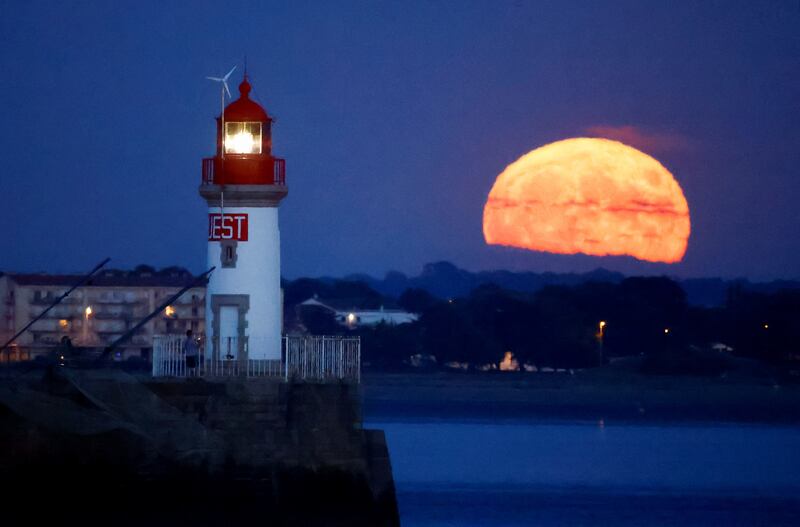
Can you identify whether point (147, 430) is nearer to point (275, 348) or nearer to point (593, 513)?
point (275, 348)

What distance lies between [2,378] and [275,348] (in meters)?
4.95

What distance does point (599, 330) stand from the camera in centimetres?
10212

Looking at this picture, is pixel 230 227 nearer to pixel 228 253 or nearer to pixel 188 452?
pixel 228 253

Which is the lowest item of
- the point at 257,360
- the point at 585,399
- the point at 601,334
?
the point at 585,399

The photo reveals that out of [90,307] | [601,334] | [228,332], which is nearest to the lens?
[228,332]

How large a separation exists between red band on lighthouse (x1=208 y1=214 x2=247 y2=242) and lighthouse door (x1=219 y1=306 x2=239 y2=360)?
1.30m

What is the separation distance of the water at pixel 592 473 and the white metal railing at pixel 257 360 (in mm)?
10168

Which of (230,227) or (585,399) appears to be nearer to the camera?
(230,227)

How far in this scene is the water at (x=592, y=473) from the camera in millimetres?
44281

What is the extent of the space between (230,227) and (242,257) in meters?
0.60

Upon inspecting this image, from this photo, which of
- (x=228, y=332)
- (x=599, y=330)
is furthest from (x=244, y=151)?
(x=599, y=330)

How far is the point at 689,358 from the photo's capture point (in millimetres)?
95562

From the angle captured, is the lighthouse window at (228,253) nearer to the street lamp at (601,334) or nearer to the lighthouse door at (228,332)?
the lighthouse door at (228,332)

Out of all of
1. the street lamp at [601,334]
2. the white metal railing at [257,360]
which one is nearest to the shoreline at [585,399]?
the street lamp at [601,334]
